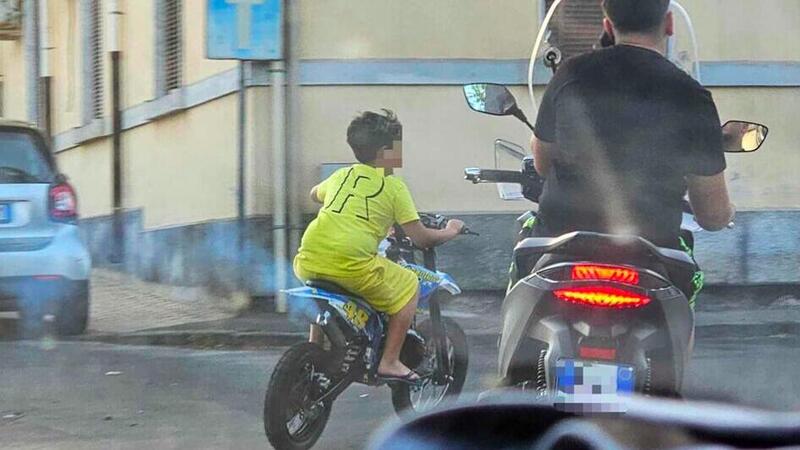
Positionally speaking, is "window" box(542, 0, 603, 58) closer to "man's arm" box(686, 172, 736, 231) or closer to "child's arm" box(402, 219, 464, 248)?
"child's arm" box(402, 219, 464, 248)

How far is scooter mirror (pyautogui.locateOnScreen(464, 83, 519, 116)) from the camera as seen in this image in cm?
458

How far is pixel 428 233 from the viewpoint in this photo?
6020 millimetres

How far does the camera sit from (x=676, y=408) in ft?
5.63

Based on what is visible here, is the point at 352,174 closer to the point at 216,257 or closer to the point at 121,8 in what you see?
the point at 216,257

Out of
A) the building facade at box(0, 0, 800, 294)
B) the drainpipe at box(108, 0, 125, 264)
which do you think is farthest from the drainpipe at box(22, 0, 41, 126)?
the building facade at box(0, 0, 800, 294)

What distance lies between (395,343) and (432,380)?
376 mm

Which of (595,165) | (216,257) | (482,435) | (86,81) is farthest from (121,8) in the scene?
(482,435)

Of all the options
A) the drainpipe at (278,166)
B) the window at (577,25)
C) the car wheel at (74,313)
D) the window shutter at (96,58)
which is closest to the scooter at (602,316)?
the car wheel at (74,313)

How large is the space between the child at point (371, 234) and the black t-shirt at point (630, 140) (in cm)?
205

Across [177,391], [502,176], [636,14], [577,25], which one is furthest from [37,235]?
[636,14]

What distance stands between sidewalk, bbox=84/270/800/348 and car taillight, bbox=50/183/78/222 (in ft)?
3.03

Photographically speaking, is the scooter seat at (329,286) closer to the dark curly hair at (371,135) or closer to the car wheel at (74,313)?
the dark curly hair at (371,135)

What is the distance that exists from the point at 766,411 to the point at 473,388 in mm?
5999

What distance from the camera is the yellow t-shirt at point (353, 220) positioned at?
18.8 ft
